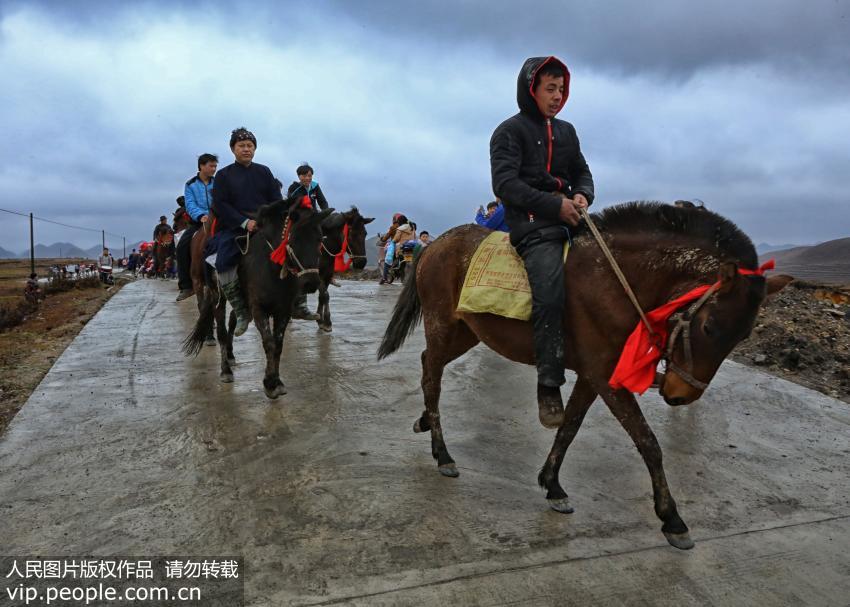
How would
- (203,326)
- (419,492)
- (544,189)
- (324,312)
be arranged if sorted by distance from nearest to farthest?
(419,492) → (544,189) → (203,326) → (324,312)

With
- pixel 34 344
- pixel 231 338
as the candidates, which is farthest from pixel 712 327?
pixel 34 344

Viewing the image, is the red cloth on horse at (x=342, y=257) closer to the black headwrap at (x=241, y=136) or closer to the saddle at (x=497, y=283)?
the black headwrap at (x=241, y=136)

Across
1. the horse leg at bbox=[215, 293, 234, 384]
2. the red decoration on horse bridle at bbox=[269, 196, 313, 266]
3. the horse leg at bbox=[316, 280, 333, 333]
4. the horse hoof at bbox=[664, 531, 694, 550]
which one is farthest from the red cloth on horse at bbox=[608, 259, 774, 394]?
the horse leg at bbox=[316, 280, 333, 333]

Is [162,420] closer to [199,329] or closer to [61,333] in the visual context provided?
[199,329]

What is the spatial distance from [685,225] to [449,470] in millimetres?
2210

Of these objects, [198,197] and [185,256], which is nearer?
[198,197]

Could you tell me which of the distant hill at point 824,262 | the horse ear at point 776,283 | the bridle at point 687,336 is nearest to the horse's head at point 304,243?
the bridle at point 687,336

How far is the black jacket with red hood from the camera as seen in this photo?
11.0 feet

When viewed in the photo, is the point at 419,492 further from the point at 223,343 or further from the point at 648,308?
the point at 223,343

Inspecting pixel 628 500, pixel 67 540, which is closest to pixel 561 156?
pixel 628 500

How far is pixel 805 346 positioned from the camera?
6.99 metres

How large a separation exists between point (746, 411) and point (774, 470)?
1.35 metres

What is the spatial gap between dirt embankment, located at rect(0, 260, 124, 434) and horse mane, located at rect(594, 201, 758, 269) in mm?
4912

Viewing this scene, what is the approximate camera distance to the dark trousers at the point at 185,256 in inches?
300
